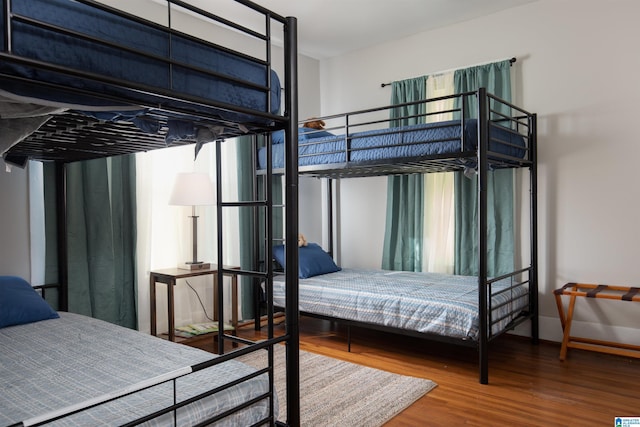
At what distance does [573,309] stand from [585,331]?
345mm

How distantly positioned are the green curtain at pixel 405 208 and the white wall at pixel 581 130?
56cm

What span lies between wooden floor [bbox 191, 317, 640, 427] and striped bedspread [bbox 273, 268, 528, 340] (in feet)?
0.87

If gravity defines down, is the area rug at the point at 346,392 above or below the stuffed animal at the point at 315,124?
below

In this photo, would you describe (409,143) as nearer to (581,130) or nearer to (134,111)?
(581,130)

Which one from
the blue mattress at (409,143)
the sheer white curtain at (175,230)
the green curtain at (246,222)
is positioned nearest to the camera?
the blue mattress at (409,143)

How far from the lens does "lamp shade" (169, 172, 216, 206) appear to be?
3605mm

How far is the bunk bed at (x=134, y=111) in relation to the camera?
116 centimetres

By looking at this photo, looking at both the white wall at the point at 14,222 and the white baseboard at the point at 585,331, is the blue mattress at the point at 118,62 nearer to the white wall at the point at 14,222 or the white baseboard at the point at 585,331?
the white wall at the point at 14,222

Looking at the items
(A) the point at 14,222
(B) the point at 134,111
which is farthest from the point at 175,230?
(B) the point at 134,111

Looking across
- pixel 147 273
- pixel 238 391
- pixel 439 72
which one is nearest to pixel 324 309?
pixel 147 273

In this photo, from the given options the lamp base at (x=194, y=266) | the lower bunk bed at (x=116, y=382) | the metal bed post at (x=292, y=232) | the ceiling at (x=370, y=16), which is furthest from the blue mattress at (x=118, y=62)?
the ceiling at (x=370, y=16)

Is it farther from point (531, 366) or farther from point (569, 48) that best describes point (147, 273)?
point (569, 48)

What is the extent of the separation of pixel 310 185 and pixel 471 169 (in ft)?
6.35

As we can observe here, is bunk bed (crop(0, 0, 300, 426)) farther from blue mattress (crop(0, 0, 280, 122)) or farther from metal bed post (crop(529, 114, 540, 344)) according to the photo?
metal bed post (crop(529, 114, 540, 344))
